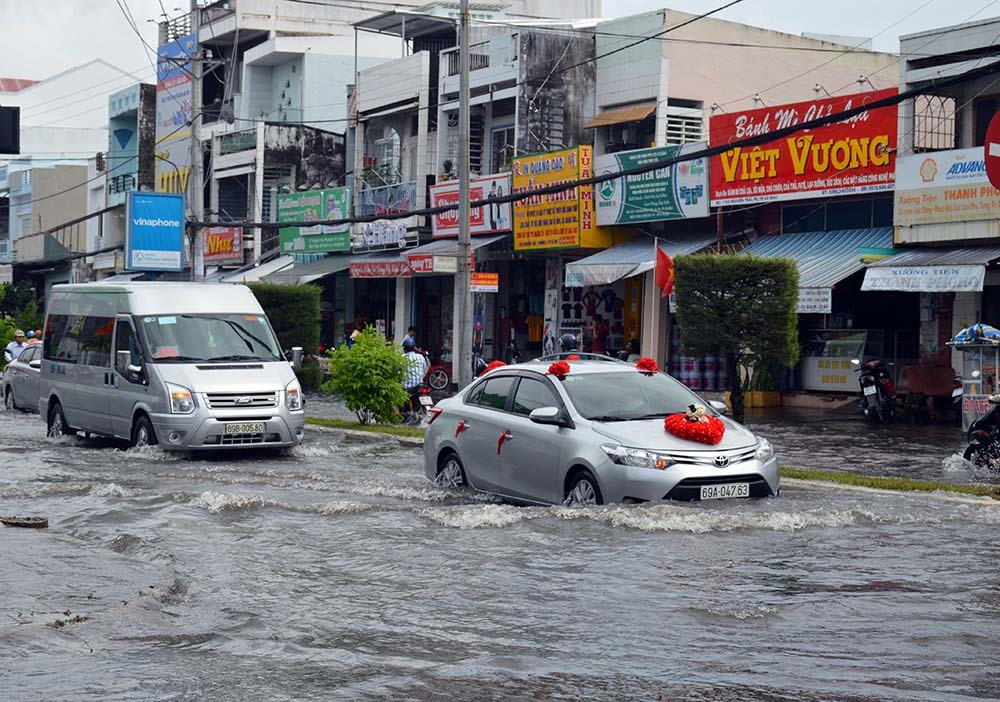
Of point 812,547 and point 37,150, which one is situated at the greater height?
point 37,150

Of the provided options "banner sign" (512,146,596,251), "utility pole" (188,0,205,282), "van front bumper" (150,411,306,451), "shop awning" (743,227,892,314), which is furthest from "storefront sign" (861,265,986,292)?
"utility pole" (188,0,205,282)

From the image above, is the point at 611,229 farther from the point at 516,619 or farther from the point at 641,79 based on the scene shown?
the point at 516,619

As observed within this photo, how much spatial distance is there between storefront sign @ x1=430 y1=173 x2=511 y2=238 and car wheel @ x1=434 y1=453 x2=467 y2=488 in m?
21.3

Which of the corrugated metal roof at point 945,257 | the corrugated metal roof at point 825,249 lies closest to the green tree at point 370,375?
the corrugated metal roof at point 825,249

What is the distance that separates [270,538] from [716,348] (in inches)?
502

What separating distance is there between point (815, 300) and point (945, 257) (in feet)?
7.87

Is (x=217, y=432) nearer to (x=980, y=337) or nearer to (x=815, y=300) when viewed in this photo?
(x=980, y=337)

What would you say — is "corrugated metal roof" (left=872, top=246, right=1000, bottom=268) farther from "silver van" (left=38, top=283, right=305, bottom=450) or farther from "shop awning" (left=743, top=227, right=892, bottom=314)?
"silver van" (left=38, top=283, right=305, bottom=450)

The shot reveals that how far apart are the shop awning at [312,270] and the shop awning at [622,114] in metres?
10.6

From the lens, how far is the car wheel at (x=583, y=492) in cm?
1165

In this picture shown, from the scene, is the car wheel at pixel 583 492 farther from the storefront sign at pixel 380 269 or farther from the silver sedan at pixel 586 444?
the storefront sign at pixel 380 269

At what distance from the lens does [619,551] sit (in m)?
10.2

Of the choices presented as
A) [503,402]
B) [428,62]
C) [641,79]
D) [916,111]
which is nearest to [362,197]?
[428,62]

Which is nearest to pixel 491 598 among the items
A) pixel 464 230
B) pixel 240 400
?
pixel 240 400
